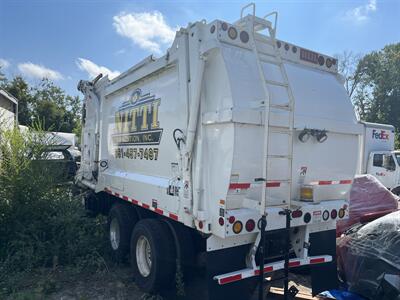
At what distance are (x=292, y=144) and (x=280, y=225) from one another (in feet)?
2.80

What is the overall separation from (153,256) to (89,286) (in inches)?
47.1

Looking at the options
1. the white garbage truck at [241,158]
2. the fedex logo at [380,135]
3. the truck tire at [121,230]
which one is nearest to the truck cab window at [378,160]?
the fedex logo at [380,135]

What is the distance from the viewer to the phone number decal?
4.32 metres

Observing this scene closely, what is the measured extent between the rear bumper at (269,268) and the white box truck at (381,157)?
31.4 ft

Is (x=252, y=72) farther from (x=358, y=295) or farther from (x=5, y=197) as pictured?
(x=5, y=197)

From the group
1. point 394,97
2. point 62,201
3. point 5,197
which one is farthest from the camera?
point 394,97

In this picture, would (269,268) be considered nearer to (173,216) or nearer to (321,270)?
(321,270)

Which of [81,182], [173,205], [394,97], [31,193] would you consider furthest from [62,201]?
[394,97]

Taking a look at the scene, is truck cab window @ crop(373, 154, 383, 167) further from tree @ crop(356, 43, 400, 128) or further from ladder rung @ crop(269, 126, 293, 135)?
tree @ crop(356, 43, 400, 128)

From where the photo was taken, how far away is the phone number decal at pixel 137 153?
4324 millimetres

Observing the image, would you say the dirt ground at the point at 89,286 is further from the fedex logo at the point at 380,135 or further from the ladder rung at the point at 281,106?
the fedex logo at the point at 380,135

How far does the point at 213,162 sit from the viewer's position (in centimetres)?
316

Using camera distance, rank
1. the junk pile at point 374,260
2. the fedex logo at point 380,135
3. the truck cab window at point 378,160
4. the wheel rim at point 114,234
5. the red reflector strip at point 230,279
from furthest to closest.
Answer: the fedex logo at point 380,135
the truck cab window at point 378,160
the wheel rim at point 114,234
the junk pile at point 374,260
the red reflector strip at point 230,279

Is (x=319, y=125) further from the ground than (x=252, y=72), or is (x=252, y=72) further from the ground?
(x=252, y=72)
